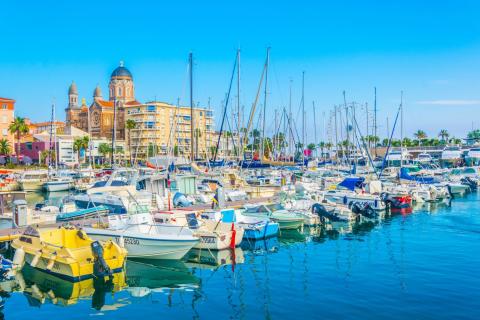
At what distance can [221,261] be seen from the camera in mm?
24859

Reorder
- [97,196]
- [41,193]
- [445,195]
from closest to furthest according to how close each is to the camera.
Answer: [97,196] < [445,195] < [41,193]

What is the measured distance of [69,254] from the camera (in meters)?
20.8

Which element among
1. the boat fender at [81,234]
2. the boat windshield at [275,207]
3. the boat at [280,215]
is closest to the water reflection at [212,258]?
the boat fender at [81,234]

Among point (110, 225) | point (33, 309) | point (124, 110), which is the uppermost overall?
point (124, 110)

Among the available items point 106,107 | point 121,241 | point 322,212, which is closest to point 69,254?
point 121,241

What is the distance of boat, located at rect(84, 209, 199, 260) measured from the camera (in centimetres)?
2367

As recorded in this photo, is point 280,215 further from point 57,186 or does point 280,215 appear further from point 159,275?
point 57,186

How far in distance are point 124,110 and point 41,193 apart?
77.5 metres

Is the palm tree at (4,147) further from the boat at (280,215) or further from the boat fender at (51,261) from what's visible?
the boat fender at (51,261)

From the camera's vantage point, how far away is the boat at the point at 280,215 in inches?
A: 1286

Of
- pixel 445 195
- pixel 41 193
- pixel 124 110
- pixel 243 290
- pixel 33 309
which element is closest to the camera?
pixel 33 309

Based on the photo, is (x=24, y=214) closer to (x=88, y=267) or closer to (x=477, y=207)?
(x=88, y=267)

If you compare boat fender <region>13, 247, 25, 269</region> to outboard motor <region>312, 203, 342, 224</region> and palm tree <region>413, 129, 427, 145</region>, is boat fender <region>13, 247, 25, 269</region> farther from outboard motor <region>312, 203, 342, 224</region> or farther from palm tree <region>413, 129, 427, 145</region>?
palm tree <region>413, 129, 427, 145</region>

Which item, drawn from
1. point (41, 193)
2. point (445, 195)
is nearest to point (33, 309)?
point (445, 195)
